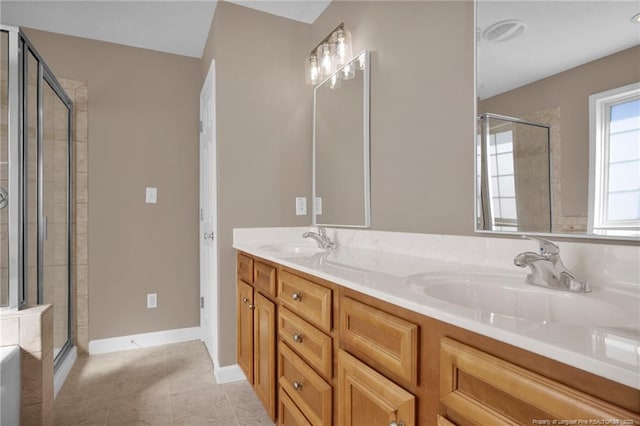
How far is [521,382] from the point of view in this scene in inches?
20.9

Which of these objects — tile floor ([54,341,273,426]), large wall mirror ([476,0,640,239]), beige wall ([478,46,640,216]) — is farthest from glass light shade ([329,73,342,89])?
tile floor ([54,341,273,426])

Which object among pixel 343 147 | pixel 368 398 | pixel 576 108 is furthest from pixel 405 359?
pixel 343 147

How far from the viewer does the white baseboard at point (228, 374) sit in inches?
87.2

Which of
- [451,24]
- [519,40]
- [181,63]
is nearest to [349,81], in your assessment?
[451,24]

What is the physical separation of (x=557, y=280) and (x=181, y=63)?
3.02 metres

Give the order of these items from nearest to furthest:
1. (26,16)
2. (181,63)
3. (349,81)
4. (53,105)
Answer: (349,81) → (53,105) → (26,16) → (181,63)

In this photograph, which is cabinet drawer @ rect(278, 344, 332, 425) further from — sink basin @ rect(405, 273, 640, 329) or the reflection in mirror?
the reflection in mirror

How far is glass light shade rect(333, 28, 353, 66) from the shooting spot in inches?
79.7

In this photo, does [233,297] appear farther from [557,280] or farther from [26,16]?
[26,16]

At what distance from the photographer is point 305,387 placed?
1249 millimetres

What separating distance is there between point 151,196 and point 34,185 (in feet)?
3.41

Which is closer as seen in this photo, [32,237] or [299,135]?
[32,237]

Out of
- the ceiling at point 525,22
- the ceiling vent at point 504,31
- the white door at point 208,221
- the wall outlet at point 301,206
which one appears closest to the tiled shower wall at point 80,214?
the ceiling at point 525,22

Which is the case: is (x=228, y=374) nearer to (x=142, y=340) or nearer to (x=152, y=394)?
(x=152, y=394)
